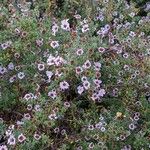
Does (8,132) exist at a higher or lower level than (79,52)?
lower

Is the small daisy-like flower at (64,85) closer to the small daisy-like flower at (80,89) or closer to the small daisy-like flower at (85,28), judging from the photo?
the small daisy-like flower at (80,89)

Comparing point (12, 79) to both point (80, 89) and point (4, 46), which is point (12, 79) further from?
point (80, 89)

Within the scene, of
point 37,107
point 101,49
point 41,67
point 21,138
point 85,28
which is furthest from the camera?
point 85,28

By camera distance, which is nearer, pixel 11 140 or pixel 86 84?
pixel 11 140

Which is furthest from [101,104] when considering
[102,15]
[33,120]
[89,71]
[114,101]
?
[102,15]

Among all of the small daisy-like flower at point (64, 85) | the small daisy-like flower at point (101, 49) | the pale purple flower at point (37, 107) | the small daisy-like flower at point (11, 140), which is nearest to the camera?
the small daisy-like flower at point (11, 140)

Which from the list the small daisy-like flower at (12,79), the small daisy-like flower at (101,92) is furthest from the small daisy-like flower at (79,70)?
the small daisy-like flower at (12,79)

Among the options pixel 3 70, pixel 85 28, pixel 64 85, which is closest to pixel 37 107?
pixel 64 85

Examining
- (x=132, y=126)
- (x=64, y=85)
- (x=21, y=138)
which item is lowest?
(x=132, y=126)

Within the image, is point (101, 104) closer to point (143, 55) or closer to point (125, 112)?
point (125, 112)

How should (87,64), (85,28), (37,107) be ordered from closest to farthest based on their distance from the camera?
(37,107) → (87,64) → (85,28)
